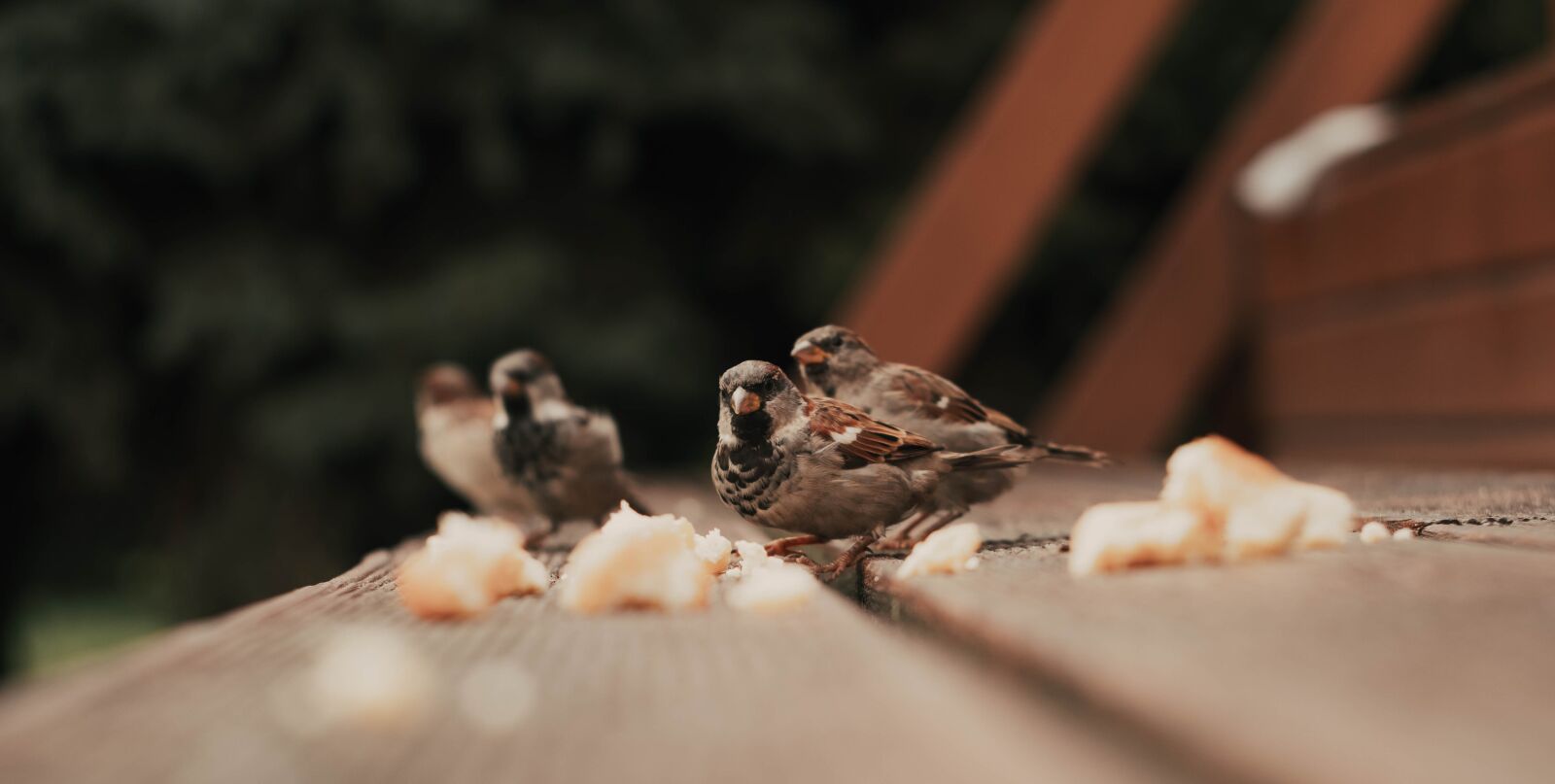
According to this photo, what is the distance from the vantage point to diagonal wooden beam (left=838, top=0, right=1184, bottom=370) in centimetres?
345

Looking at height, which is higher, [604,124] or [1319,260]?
[604,124]

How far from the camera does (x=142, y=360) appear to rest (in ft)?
15.4

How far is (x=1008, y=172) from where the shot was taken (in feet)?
11.4

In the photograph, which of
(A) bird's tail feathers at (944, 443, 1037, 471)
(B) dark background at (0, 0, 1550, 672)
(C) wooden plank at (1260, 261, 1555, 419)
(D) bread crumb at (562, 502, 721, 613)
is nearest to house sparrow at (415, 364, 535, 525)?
(A) bird's tail feathers at (944, 443, 1037, 471)

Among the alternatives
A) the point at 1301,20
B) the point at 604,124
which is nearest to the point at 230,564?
the point at 604,124

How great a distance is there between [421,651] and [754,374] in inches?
30.7

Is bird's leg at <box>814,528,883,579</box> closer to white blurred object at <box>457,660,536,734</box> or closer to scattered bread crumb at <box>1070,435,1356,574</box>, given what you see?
scattered bread crumb at <box>1070,435,1356,574</box>

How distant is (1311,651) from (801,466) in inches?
35.1

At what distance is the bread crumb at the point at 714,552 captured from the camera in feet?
4.32

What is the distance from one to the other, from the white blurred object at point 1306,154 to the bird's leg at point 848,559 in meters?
2.36

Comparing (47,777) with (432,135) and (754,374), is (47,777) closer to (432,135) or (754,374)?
(754,374)

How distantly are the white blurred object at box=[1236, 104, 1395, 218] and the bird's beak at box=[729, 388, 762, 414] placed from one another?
7.87 ft

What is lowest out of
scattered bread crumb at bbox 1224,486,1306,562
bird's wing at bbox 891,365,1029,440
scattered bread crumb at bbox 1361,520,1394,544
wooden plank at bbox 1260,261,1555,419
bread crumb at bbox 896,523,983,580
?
bread crumb at bbox 896,523,983,580

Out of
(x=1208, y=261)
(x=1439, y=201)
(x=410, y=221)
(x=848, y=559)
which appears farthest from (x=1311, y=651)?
(x=410, y=221)
